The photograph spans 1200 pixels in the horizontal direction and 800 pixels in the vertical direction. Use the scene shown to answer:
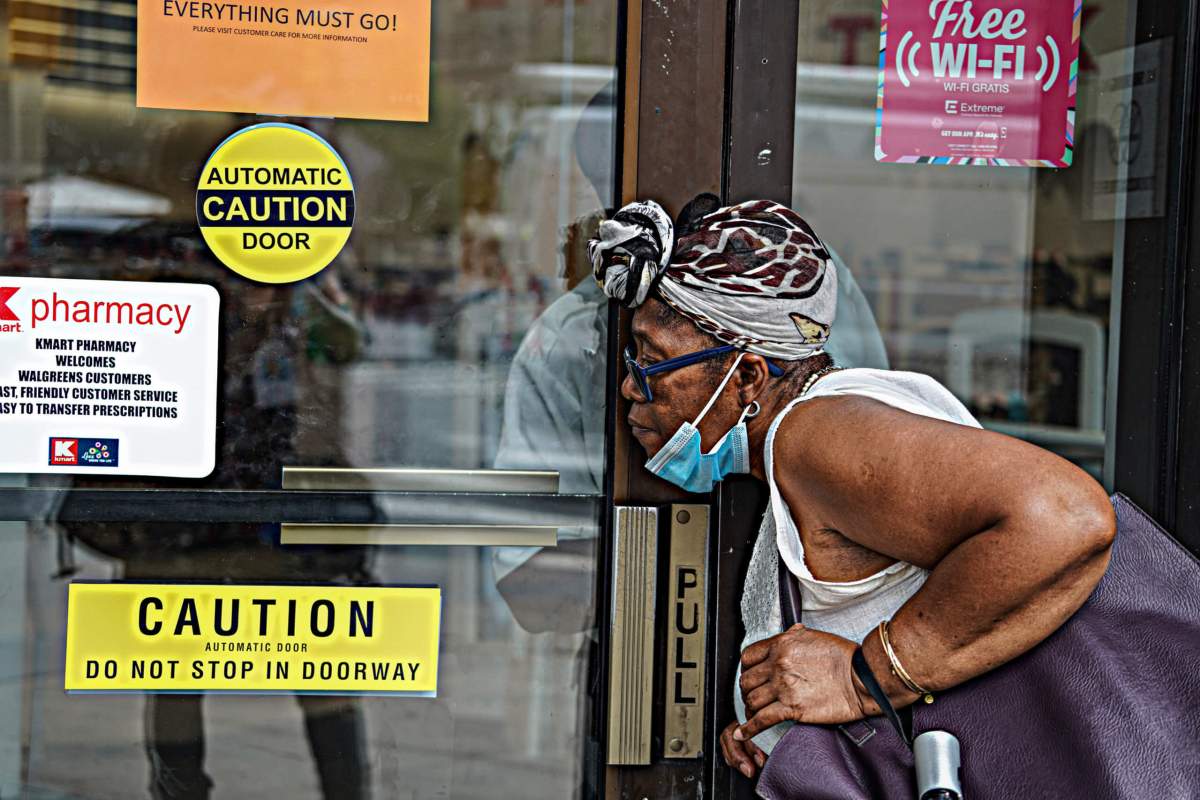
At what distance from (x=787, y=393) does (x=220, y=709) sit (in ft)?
3.68

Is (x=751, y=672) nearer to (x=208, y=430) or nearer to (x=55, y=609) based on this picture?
(x=208, y=430)

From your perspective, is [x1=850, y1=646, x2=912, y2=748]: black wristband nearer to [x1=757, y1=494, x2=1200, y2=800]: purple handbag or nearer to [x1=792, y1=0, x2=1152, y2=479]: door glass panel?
[x1=757, y1=494, x2=1200, y2=800]: purple handbag

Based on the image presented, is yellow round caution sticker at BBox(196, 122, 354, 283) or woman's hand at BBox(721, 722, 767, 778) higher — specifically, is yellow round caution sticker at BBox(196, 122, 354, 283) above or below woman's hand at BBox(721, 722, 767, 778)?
above

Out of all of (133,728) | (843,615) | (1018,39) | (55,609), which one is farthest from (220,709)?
(1018,39)

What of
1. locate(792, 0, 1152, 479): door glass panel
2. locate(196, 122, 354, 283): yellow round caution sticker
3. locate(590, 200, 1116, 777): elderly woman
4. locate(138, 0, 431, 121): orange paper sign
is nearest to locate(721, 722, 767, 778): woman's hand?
locate(590, 200, 1116, 777): elderly woman

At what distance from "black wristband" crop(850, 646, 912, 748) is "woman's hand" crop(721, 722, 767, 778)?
25 cm

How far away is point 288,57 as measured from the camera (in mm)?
2123

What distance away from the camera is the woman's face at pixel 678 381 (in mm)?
1986

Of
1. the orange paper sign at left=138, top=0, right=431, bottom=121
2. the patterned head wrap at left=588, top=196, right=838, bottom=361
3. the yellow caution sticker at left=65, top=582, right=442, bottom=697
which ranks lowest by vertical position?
the yellow caution sticker at left=65, top=582, right=442, bottom=697

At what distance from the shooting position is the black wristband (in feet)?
5.91

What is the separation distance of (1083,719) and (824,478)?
472mm

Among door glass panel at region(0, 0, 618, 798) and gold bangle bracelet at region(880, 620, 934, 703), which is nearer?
gold bangle bracelet at region(880, 620, 934, 703)

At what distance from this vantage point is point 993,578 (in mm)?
1688

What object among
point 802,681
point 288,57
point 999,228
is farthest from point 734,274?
point 288,57
